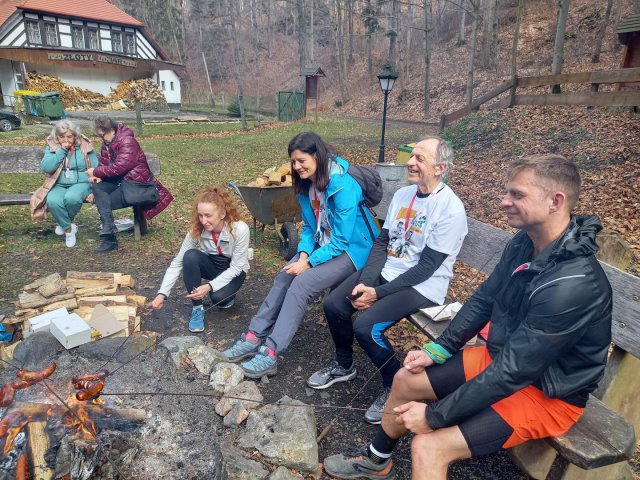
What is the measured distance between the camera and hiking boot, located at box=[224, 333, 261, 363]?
336 centimetres

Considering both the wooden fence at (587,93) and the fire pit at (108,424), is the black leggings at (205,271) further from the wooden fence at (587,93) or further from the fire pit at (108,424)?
the wooden fence at (587,93)

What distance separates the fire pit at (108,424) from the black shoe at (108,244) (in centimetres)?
274

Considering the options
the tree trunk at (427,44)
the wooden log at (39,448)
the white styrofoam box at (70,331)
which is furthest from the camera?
the tree trunk at (427,44)

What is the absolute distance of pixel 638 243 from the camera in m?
5.12

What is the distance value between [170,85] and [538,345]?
36.3 metres

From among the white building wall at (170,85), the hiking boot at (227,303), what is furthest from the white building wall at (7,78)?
the hiking boot at (227,303)

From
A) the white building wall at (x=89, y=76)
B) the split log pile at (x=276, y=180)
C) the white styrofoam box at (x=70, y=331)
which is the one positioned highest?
the white building wall at (x=89, y=76)

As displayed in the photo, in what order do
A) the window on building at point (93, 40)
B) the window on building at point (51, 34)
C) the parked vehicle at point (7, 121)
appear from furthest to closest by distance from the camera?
the window on building at point (93, 40) → the window on building at point (51, 34) → the parked vehicle at point (7, 121)

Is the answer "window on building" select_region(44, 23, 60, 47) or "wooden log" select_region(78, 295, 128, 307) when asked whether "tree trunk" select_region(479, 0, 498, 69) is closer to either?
"wooden log" select_region(78, 295, 128, 307)

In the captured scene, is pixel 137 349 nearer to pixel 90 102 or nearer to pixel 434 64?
pixel 434 64

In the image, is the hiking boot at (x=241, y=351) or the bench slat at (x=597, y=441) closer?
the bench slat at (x=597, y=441)

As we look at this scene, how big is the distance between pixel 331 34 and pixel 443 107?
2628 centimetres

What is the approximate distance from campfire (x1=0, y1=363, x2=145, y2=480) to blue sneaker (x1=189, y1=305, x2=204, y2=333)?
124cm

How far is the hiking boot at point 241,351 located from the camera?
11.0ft
